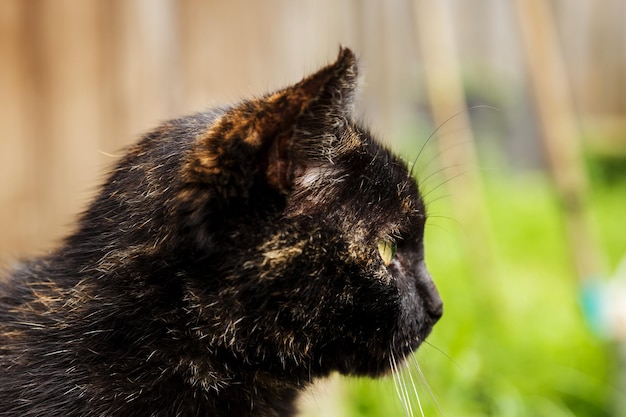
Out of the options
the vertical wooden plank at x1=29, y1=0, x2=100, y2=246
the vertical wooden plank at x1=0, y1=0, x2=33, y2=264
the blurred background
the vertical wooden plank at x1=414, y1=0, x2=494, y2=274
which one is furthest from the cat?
the vertical wooden plank at x1=414, y1=0, x2=494, y2=274

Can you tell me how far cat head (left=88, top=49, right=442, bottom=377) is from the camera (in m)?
1.53

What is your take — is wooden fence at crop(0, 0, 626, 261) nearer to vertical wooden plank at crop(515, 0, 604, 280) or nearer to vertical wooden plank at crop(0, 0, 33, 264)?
vertical wooden plank at crop(0, 0, 33, 264)

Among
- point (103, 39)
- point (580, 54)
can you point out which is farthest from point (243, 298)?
point (580, 54)

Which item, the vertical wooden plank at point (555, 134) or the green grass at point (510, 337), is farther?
the vertical wooden plank at point (555, 134)

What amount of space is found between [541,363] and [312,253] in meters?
2.30

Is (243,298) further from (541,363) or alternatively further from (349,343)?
(541,363)

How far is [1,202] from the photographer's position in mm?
2994

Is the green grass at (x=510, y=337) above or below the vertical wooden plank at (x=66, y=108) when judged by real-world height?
below

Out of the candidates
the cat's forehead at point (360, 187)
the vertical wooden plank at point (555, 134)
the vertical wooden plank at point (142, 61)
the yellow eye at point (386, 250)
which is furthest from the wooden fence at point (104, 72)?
the vertical wooden plank at point (555, 134)

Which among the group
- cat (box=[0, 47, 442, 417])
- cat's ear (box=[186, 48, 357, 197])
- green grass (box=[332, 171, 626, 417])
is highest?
cat's ear (box=[186, 48, 357, 197])

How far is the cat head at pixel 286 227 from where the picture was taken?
5.00ft

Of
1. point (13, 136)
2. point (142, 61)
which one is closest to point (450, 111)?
point (142, 61)

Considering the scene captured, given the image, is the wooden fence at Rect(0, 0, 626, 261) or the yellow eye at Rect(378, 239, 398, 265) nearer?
the yellow eye at Rect(378, 239, 398, 265)

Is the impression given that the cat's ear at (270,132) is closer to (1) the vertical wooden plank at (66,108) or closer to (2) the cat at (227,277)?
(2) the cat at (227,277)
